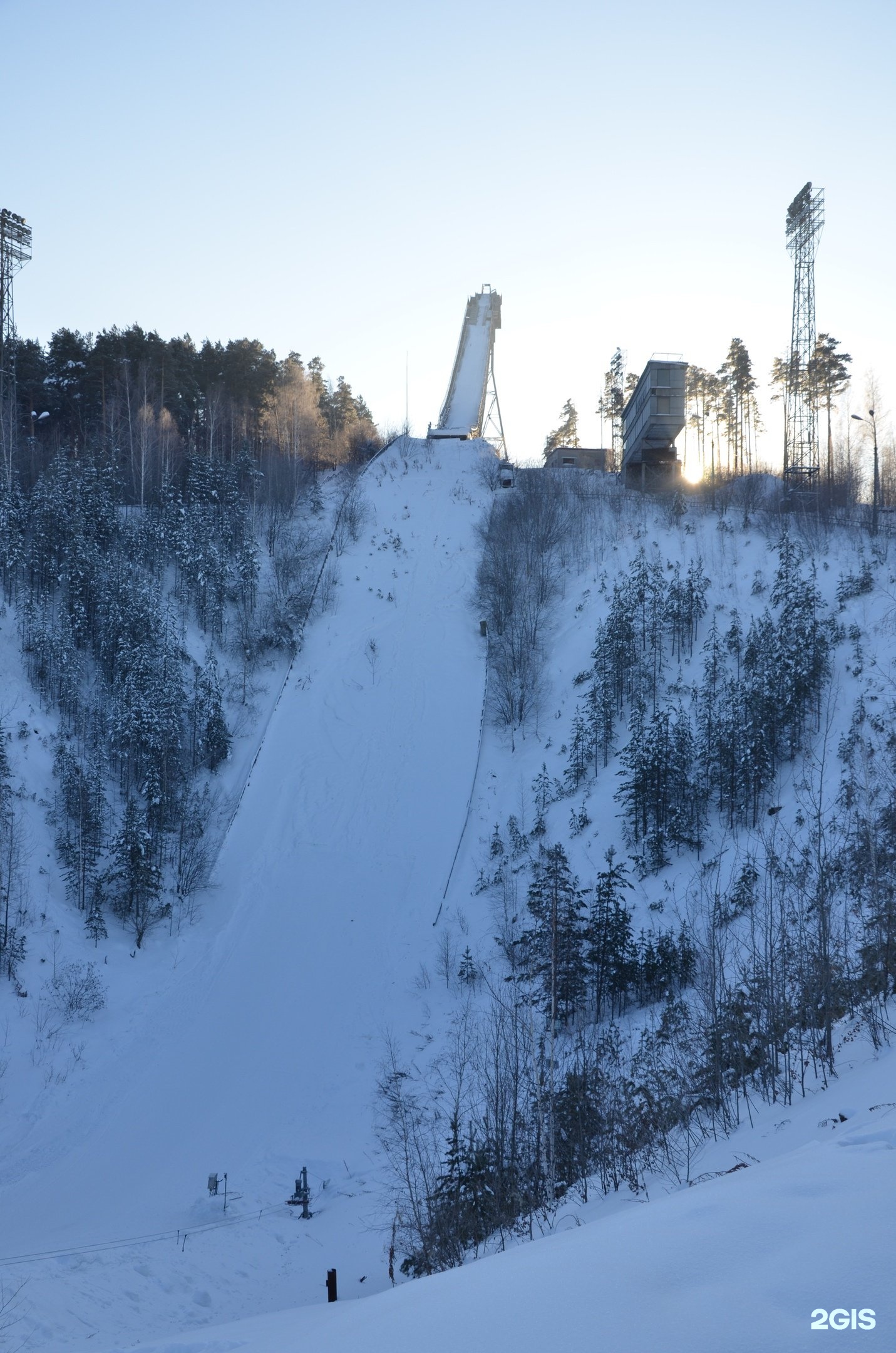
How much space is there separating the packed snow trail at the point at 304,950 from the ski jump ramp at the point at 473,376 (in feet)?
64.1

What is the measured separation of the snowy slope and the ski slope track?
11.2m

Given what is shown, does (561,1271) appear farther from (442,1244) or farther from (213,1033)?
(213,1033)

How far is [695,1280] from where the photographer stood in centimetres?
355

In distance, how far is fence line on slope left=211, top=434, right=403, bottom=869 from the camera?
28.3 metres

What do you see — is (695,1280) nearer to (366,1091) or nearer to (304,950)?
(366,1091)

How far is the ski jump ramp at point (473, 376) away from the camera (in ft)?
189

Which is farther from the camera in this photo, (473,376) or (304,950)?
(473,376)

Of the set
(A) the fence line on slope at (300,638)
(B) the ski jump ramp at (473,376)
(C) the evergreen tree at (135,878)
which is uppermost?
(B) the ski jump ramp at (473,376)

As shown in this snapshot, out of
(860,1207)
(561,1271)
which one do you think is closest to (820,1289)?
(860,1207)

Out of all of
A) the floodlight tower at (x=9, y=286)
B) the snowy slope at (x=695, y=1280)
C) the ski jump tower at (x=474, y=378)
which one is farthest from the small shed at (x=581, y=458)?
the snowy slope at (x=695, y=1280)

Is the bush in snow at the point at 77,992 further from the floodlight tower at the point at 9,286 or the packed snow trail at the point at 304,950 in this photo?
the floodlight tower at the point at 9,286

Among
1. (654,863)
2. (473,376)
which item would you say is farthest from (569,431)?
(654,863)

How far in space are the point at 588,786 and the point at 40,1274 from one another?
62.1ft

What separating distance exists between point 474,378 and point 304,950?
4710 centimetres
